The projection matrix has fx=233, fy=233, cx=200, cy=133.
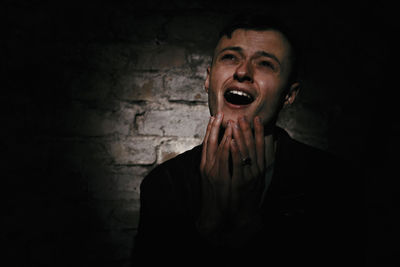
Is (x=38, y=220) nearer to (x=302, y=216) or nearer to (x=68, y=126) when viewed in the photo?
(x=68, y=126)

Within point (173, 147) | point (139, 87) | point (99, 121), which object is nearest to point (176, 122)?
point (173, 147)

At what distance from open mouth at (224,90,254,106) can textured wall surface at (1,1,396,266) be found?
0.29m

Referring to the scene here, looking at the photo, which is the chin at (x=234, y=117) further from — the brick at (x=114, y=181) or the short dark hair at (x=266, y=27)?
the brick at (x=114, y=181)

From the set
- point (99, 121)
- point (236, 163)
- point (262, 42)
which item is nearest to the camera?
point (236, 163)

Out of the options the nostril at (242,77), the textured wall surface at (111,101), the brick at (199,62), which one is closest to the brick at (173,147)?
the textured wall surface at (111,101)

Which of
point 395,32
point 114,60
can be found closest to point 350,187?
point 395,32

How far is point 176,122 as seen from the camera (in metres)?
1.05

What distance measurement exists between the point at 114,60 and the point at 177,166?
0.57 m

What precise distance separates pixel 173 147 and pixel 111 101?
35 cm

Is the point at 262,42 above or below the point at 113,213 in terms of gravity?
above

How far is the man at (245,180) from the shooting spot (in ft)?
2.15

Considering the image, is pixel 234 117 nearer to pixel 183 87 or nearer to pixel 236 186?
pixel 236 186

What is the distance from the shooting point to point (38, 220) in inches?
41.6

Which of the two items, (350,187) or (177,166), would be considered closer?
(350,187)
